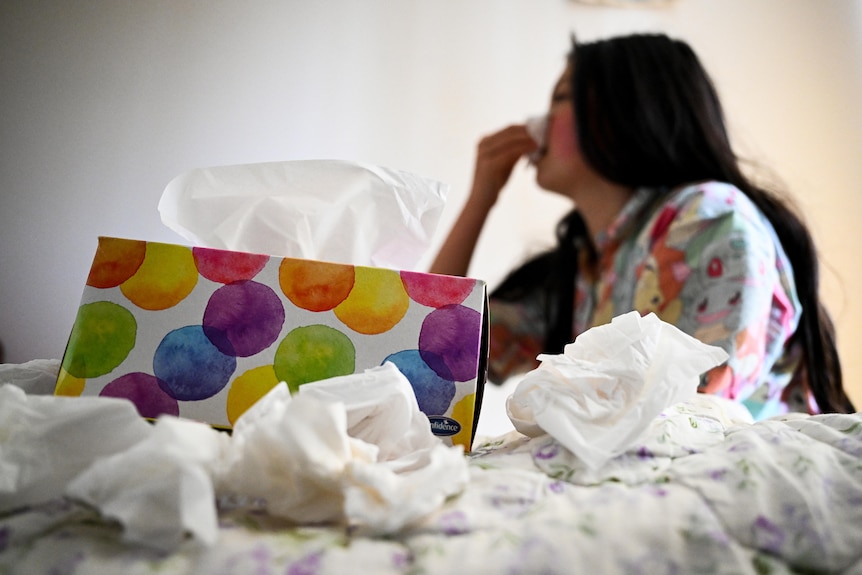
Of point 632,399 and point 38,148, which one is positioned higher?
point 38,148

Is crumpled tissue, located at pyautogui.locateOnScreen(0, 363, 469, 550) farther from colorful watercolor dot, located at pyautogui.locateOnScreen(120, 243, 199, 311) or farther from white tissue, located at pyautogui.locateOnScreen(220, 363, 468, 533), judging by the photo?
colorful watercolor dot, located at pyautogui.locateOnScreen(120, 243, 199, 311)

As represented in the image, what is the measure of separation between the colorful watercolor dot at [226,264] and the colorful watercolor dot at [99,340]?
0.20 ft

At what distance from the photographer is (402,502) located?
24 cm

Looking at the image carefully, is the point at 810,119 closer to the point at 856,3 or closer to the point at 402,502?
the point at 856,3

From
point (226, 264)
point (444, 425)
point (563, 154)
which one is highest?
point (563, 154)

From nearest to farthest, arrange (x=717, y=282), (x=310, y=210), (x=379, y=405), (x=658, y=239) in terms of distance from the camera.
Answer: (x=379, y=405) < (x=310, y=210) < (x=717, y=282) < (x=658, y=239)

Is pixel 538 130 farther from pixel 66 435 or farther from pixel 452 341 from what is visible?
pixel 66 435

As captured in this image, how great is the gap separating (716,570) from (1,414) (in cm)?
33

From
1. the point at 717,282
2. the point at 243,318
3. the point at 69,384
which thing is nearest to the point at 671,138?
the point at 717,282

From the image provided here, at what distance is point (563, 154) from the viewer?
102 centimetres

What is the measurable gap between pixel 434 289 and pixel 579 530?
0.72 feet

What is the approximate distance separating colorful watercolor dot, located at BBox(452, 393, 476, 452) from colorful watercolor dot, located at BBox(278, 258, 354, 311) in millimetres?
116

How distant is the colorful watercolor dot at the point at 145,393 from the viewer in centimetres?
39

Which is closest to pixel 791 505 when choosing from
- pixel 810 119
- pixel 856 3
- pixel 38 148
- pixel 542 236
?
pixel 38 148
